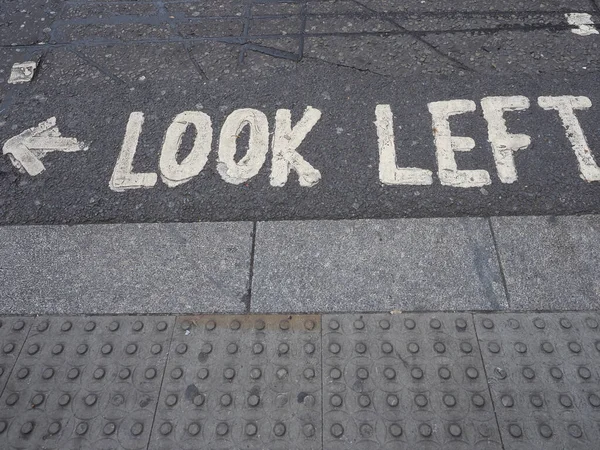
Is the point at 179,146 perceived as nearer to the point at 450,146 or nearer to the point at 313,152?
the point at 313,152

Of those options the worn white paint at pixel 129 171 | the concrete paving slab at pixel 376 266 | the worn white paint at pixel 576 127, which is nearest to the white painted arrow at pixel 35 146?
the worn white paint at pixel 129 171

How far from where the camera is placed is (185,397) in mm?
2607

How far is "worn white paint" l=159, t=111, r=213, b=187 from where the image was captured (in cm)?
348

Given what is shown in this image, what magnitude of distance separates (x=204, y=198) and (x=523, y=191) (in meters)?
2.06

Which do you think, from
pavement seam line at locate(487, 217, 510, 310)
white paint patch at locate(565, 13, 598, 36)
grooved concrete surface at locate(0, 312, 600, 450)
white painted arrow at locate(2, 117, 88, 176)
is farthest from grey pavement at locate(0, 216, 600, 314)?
white paint patch at locate(565, 13, 598, 36)

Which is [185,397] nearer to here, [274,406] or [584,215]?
[274,406]

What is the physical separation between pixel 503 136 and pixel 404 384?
1.92m

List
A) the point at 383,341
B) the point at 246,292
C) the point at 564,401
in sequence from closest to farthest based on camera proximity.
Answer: the point at 564,401 < the point at 383,341 < the point at 246,292

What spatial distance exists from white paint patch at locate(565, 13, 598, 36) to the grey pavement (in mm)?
1916

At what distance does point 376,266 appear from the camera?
3.02 m

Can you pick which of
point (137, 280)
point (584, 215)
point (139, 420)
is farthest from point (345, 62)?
point (139, 420)

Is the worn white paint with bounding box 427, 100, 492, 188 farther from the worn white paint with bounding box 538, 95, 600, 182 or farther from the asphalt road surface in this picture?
the worn white paint with bounding box 538, 95, 600, 182

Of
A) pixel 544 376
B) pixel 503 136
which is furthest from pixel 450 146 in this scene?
pixel 544 376

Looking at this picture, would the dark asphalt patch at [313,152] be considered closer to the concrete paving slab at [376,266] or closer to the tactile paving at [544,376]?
the concrete paving slab at [376,266]
